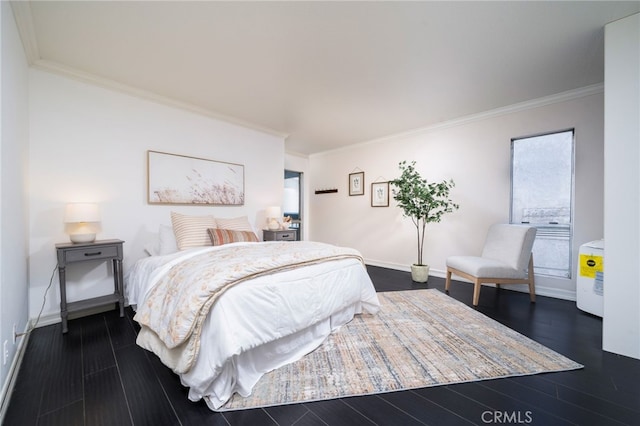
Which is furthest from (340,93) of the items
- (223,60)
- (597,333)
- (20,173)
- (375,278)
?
(597,333)

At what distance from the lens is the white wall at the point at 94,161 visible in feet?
7.81

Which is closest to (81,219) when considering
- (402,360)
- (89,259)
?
(89,259)

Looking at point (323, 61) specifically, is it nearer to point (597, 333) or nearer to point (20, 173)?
point (20, 173)

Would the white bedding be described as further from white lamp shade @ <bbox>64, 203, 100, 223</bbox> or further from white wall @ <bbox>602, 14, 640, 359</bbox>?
white wall @ <bbox>602, 14, 640, 359</bbox>

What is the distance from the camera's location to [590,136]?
2.92 meters

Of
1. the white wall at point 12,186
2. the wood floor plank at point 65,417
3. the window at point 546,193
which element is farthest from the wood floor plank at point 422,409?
the window at point 546,193

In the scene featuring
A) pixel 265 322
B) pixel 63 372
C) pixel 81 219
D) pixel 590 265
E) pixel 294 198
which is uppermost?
pixel 294 198

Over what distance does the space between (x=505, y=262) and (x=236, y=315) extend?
10.3 feet

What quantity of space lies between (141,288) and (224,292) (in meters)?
1.47

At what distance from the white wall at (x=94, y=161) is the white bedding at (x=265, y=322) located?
2.72 ft

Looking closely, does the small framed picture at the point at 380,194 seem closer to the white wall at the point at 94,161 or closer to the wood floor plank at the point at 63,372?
the white wall at the point at 94,161

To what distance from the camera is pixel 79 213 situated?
233 cm

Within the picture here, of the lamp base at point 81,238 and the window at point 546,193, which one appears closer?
the lamp base at point 81,238

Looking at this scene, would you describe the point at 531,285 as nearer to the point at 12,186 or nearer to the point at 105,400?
the point at 105,400
